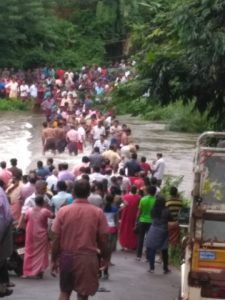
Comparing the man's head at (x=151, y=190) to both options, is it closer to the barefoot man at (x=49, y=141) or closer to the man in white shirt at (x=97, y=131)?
the barefoot man at (x=49, y=141)

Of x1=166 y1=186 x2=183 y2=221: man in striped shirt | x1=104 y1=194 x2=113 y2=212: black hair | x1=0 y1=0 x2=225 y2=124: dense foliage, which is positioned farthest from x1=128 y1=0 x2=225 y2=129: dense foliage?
x1=104 y1=194 x2=113 y2=212: black hair

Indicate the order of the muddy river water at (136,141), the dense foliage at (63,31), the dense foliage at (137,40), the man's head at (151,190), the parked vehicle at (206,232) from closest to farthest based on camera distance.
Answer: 1. the parked vehicle at (206,232)
2. the dense foliage at (137,40)
3. the man's head at (151,190)
4. the muddy river water at (136,141)
5. the dense foliage at (63,31)

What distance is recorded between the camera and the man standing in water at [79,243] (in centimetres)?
944

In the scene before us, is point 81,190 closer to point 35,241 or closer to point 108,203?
point 35,241

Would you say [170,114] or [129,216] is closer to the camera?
[129,216]

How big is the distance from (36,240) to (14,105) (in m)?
30.1

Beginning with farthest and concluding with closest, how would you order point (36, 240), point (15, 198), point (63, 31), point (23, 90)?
point (63, 31), point (23, 90), point (15, 198), point (36, 240)

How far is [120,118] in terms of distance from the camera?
4091 cm

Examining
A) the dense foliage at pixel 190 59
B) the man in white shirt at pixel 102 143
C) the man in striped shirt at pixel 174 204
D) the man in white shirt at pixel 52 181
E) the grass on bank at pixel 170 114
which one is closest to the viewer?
the dense foliage at pixel 190 59

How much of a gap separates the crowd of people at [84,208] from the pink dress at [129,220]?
0.02 meters

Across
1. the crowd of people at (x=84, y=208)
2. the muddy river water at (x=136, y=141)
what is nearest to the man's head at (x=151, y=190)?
the crowd of people at (x=84, y=208)

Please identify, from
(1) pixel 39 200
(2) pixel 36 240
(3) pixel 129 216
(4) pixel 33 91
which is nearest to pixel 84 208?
(1) pixel 39 200

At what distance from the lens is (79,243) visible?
9.44 m

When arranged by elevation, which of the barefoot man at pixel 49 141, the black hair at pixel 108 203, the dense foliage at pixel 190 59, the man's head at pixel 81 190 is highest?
the dense foliage at pixel 190 59
